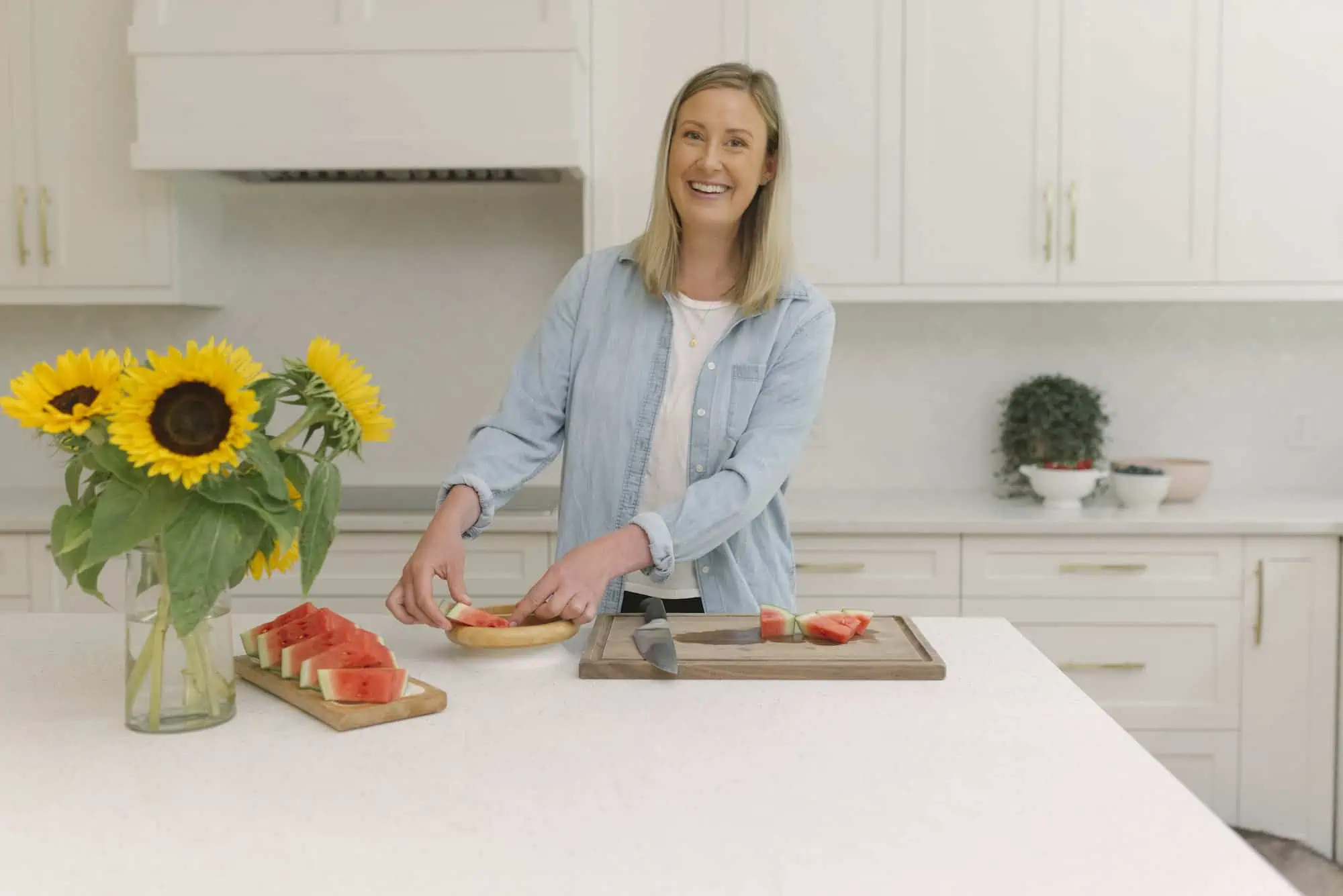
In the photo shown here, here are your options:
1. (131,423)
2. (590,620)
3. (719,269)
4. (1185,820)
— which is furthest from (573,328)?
(1185,820)

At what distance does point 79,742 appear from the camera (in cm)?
121

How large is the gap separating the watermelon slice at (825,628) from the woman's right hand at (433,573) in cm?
42

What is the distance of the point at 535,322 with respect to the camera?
11.6 ft

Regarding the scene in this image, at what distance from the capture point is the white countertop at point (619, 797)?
924 mm

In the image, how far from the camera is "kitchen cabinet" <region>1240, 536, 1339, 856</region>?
9.56 feet

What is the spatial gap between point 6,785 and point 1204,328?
3.24m

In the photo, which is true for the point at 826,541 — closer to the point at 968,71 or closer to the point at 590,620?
the point at 968,71

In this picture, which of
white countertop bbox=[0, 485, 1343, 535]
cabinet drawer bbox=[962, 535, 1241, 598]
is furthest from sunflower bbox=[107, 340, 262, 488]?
cabinet drawer bbox=[962, 535, 1241, 598]

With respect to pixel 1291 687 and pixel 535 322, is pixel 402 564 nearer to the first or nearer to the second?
pixel 535 322

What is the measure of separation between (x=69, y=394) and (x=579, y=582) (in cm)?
61

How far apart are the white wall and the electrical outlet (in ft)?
0.05

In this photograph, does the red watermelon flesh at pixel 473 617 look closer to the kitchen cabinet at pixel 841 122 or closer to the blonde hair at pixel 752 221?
the blonde hair at pixel 752 221


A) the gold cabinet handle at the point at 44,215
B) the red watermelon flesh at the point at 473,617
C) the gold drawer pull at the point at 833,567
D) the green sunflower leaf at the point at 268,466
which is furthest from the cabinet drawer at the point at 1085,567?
the gold cabinet handle at the point at 44,215

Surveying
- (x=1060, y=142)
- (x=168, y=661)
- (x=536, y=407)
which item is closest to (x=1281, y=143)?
(x=1060, y=142)
